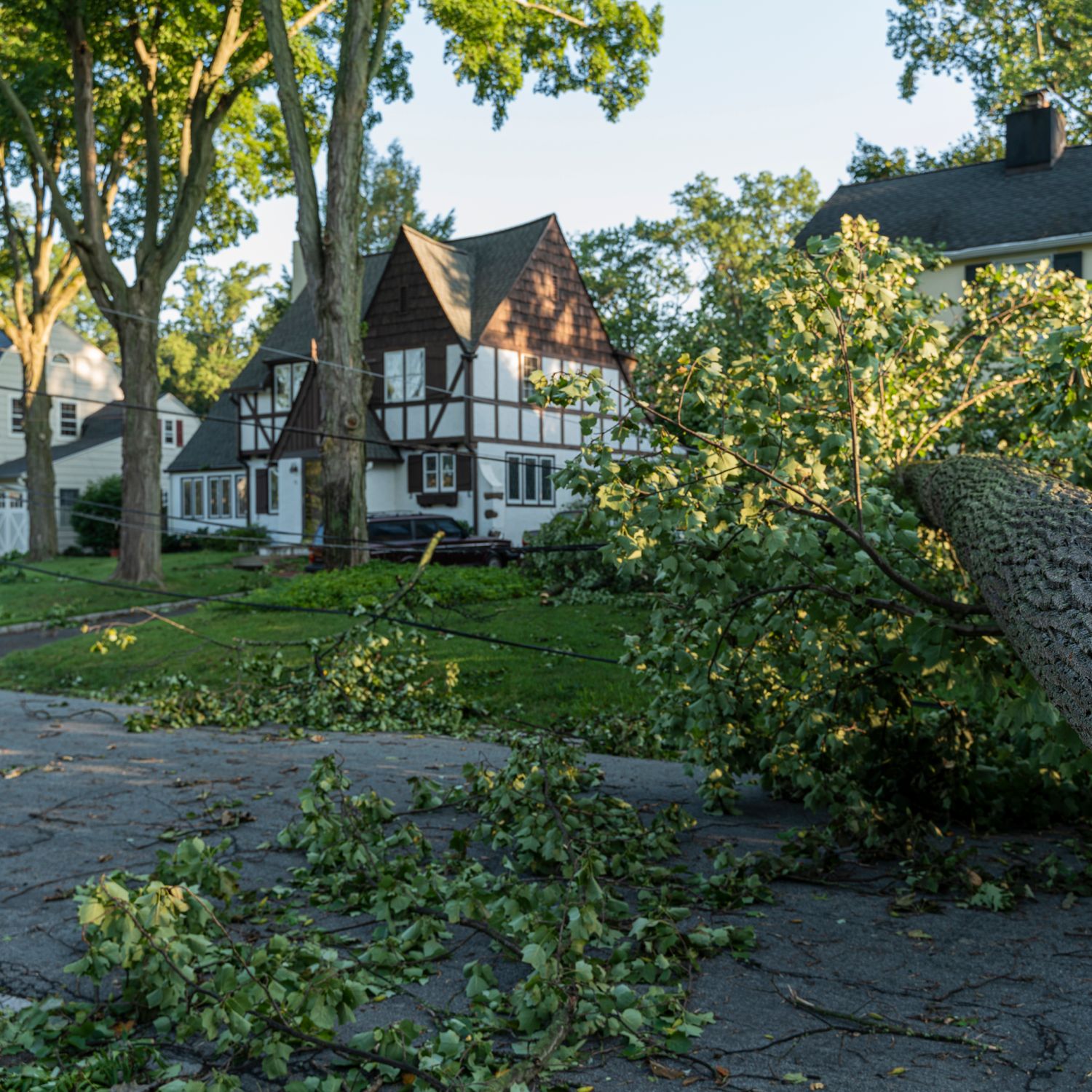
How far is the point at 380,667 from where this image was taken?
1054 cm

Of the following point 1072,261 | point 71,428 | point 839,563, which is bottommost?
point 839,563

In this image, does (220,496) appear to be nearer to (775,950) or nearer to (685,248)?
(685,248)

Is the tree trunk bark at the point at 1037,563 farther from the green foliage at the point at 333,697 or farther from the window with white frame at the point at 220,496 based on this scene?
the window with white frame at the point at 220,496

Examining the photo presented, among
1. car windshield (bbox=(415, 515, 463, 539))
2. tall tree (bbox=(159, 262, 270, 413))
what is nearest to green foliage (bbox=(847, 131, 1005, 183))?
car windshield (bbox=(415, 515, 463, 539))

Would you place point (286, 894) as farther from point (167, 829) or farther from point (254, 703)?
point (254, 703)

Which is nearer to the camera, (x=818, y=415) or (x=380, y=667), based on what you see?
(x=818, y=415)

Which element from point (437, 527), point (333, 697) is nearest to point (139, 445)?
point (437, 527)

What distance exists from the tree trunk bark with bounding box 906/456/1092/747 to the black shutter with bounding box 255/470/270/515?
3242cm

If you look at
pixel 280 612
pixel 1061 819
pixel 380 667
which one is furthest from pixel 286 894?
pixel 280 612

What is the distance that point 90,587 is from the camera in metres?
23.1

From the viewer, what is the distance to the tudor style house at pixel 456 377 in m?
31.1

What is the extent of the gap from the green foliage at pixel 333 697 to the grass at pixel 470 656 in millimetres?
541

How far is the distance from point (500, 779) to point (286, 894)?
50.4 inches

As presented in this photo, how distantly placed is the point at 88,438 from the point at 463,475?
21338 mm
